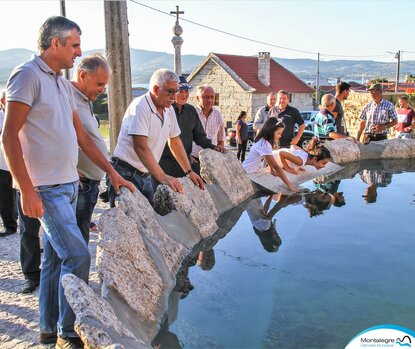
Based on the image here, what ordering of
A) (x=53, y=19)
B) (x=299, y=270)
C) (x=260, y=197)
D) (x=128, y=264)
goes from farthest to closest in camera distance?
(x=260, y=197) → (x=299, y=270) → (x=128, y=264) → (x=53, y=19)

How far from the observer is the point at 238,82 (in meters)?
25.2

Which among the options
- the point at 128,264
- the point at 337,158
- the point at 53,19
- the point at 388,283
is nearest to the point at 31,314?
the point at 128,264

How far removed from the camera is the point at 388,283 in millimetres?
2699

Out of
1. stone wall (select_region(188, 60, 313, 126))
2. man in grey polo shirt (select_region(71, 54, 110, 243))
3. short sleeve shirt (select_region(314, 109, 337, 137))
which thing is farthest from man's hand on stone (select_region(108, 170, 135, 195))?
stone wall (select_region(188, 60, 313, 126))

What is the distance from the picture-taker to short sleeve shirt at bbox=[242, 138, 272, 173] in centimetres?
500

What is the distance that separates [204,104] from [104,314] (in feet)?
11.6

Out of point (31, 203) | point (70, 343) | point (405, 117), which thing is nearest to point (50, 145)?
point (31, 203)

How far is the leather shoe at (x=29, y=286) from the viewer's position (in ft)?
9.30

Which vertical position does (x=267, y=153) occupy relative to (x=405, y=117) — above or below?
below

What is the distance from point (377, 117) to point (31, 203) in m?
6.16

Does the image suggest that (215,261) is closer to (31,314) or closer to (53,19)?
(31,314)

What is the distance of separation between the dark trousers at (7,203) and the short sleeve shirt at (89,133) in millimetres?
1844

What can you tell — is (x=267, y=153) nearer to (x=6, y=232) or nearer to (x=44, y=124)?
(x=6, y=232)

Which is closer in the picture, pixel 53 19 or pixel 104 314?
pixel 104 314
